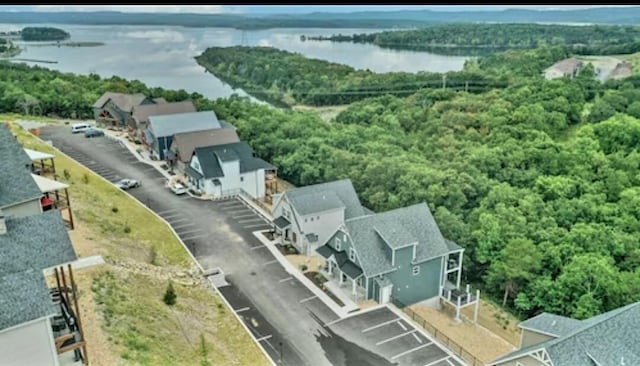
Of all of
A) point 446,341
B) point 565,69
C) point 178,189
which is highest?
point 565,69

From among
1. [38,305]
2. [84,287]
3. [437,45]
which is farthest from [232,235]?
[437,45]

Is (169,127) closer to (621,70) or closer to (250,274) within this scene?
(250,274)

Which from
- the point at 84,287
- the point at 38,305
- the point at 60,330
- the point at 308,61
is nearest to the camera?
the point at 38,305

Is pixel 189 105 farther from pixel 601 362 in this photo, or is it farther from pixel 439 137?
pixel 601 362

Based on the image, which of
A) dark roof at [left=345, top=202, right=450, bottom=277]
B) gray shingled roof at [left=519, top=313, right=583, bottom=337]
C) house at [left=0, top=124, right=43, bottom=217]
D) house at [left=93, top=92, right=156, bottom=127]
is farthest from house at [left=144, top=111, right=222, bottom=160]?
gray shingled roof at [left=519, top=313, right=583, bottom=337]

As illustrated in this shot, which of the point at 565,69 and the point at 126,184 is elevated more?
the point at 565,69

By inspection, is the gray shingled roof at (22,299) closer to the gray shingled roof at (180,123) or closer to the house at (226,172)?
the house at (226,172)

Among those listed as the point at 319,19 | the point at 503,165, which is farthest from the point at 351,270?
the point at 319,19
